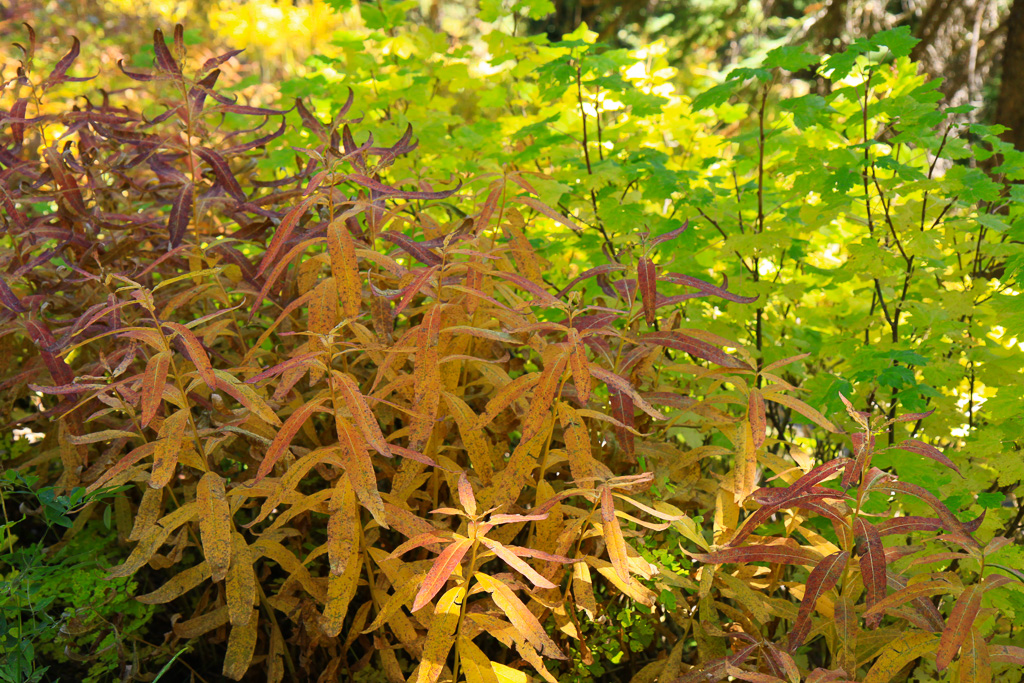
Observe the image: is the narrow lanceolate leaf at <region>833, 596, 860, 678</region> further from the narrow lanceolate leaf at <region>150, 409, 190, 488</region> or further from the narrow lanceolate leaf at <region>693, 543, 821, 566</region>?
the narrow lanceolate leaf at <region>150, 409, 190, 488</region>

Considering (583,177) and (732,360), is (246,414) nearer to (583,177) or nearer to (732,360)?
(732,360)

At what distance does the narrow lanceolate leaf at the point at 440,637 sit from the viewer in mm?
1077

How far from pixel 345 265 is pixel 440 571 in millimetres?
468

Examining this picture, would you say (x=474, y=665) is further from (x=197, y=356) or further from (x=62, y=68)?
(x=62, y=68)

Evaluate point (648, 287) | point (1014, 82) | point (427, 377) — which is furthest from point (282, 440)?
point (1014, 82)

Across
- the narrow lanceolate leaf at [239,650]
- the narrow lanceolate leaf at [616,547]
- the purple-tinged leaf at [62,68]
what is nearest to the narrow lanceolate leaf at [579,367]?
the narrow lanceolate leaf at [616,547]

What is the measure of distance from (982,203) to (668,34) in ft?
28.1

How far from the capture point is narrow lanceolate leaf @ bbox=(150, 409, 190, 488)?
1100 millimetres

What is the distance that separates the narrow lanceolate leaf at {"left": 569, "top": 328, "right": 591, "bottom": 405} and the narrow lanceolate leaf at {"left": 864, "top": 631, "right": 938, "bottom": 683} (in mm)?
609

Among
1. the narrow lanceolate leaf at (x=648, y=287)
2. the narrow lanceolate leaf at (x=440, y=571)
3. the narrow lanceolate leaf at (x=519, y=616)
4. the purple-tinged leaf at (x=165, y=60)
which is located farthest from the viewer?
the purple-tinged leaf at (x=165, y=60)

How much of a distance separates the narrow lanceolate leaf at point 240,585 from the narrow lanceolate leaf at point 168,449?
0.20 metres

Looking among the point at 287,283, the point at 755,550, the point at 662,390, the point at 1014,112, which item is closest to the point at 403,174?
the point at 287,283

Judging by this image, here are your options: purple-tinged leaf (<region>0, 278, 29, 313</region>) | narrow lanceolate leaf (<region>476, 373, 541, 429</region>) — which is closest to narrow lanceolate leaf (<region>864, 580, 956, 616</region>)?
narrow lanceolate leaf (<region>476, 373, 541, 429</region>)

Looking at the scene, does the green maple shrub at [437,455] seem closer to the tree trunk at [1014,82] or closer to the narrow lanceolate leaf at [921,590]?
the narrow lanceolate leaf at [921,590]
